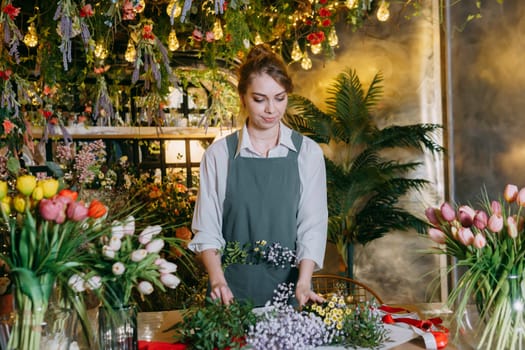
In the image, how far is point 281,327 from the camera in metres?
1.48

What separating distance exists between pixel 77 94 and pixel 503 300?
532 cm

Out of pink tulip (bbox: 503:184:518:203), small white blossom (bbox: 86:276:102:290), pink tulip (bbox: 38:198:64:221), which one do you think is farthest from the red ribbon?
pink tulip (bbox: 38:198:64:221)

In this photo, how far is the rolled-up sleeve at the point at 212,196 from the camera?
2.14 m

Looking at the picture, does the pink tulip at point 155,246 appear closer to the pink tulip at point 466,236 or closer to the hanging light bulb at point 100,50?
the pink tulip at point 466,236

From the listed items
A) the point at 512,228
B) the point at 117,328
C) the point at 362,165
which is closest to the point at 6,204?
the point at 117,328

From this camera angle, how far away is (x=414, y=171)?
15.9 ft

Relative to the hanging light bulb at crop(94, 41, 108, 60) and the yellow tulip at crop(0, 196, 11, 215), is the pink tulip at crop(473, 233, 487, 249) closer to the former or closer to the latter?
the yellow tulip at crop(0, 196, 11, 215)

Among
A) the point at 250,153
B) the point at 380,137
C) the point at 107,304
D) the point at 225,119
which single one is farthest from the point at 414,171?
the point at 107,304

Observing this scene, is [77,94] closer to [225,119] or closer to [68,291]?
[225,119]

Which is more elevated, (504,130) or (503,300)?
(504,130)

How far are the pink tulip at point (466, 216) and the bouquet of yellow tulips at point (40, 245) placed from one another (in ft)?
2.93

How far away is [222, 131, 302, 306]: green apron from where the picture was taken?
2.18 meters

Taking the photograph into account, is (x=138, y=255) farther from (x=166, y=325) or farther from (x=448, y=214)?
(x=448, y=214)

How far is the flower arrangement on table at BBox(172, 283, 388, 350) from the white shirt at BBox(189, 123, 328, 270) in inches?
20.8
